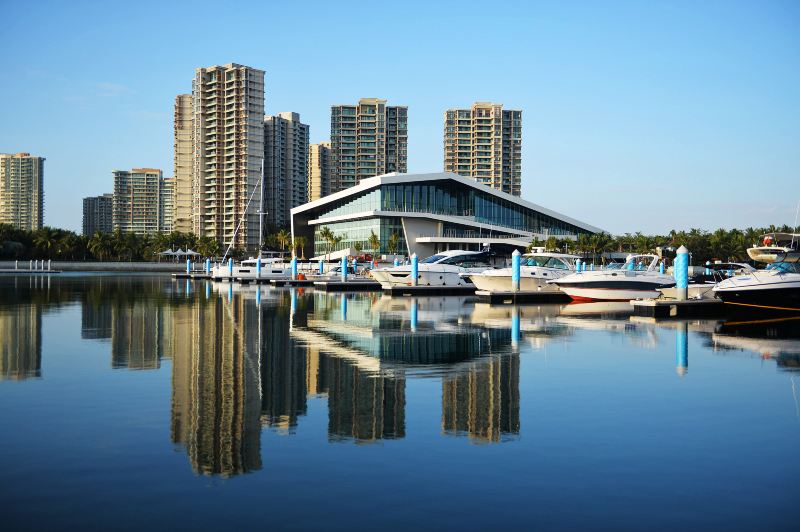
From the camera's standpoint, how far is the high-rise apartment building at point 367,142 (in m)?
153

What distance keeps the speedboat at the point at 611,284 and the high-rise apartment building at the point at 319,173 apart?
143 metres

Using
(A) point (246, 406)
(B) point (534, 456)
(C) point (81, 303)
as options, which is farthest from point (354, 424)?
(C) point (81, 303)

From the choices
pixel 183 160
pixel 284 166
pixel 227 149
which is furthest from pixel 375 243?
pixel 183 160

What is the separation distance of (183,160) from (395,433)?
155 metres

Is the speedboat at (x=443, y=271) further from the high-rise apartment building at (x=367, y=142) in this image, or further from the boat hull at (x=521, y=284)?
the high-rise apartment building at (x=367, y=142)

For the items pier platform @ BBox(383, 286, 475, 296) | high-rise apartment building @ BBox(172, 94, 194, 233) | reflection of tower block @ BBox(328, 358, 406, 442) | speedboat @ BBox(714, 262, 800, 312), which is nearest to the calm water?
reflection of tower block @ BBox(328, 358, 406, 442)

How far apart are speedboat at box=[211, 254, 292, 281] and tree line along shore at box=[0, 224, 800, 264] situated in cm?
2054

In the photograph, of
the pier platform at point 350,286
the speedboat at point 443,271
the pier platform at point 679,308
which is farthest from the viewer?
the pier platform at point 350,286

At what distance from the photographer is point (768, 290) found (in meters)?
27.0

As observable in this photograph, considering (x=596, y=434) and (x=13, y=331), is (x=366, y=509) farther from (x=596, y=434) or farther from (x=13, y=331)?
(x=13, y=331)

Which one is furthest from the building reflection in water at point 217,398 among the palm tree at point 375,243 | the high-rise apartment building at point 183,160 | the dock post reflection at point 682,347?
the high-rise apartment building at point 183,160

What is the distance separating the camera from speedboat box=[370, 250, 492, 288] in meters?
44.4

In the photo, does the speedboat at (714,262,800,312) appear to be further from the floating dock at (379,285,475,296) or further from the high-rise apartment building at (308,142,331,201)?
the high-rise apartment building at (308,142,331,201)

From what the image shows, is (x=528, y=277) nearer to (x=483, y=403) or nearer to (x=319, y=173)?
(x=483, y=403)
